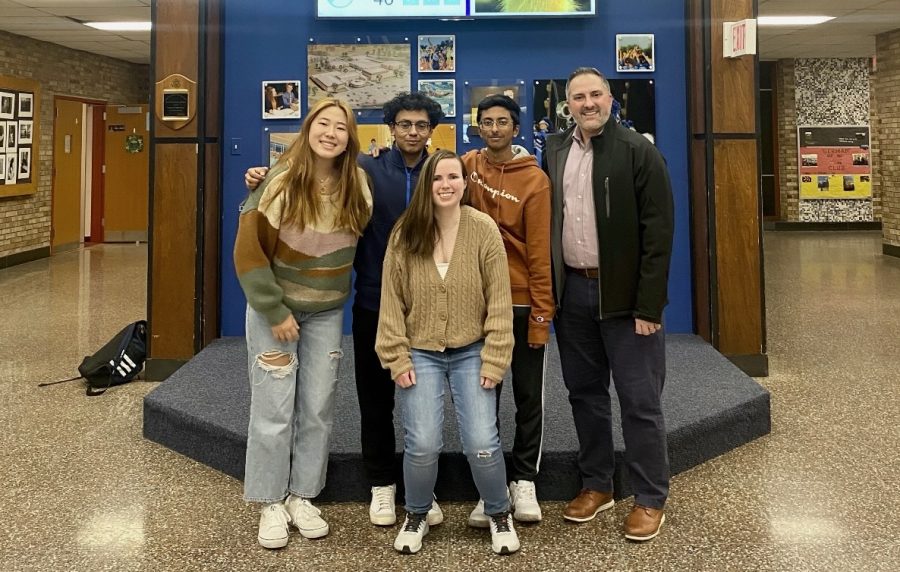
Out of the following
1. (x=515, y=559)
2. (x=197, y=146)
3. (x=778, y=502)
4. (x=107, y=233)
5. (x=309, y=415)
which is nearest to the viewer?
(x=515, y=559)

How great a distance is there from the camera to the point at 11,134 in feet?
31.2

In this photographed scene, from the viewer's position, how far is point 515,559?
7.42 feet

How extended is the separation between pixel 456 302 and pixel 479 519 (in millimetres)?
786

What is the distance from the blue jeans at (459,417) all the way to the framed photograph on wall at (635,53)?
2.78 m

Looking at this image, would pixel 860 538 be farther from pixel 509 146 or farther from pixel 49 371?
pixel 49 371

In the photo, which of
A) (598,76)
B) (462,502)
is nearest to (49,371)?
(462,502)

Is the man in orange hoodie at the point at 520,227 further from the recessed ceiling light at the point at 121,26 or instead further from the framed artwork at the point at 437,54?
the recessed ceiling light at the point at 121,26

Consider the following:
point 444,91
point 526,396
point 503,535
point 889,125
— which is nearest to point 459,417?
point 526,396

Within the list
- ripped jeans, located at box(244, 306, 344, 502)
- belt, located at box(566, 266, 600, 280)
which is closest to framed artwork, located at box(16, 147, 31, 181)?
ripped jeans, located at box(244, 306, 344, 502)

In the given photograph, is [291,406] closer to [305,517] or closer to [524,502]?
[305,517]

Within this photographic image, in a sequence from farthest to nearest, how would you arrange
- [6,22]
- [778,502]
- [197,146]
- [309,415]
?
[6,22] → [197,146] → [778,502] → [309,415]

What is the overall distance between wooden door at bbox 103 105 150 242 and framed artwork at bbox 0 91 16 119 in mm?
3208

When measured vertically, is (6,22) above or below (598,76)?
above

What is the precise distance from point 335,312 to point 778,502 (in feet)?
5.83
